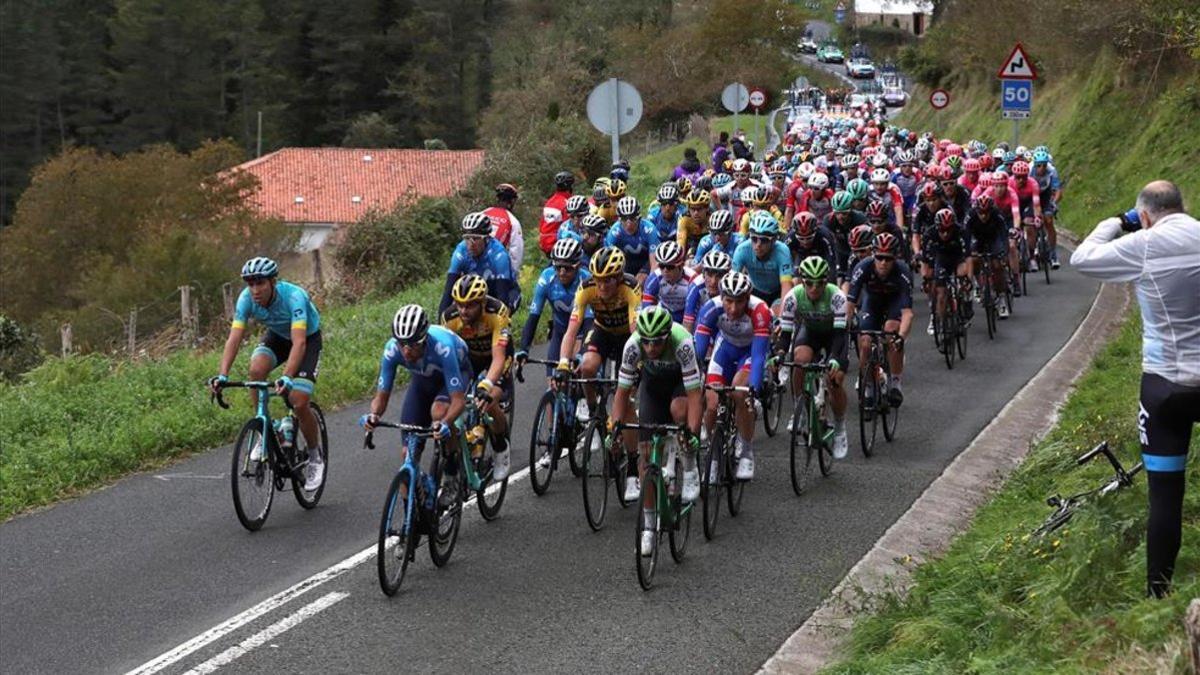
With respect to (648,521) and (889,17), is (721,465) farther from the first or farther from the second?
(889,17)

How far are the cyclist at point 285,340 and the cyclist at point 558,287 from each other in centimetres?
168

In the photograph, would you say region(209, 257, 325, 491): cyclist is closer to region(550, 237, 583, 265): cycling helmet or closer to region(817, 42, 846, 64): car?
region(550, 237, 583, 265): cycling helmet

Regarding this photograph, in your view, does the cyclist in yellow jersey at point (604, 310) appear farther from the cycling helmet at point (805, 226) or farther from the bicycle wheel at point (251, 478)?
the cycling helmet at point (805, 226)

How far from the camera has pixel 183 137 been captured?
8938 cm

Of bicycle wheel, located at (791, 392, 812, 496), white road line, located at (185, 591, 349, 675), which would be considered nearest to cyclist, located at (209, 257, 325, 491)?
white road line, located at (185, 591, 349, 675)

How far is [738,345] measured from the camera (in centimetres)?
1120

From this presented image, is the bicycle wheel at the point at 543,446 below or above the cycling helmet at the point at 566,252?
below

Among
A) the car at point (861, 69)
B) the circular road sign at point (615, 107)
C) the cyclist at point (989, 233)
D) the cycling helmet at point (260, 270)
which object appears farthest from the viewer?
the car at point (861, 69)

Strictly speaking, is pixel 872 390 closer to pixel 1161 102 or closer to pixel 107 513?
pixel 107 513

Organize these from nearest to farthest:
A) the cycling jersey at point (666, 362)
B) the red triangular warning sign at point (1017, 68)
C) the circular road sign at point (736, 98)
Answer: the cycling jersey at point (666, 362)
the red triangular warning sign at point (1017, 68)
the circular road sign at point (736, 98)

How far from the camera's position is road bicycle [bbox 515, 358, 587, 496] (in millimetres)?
11336

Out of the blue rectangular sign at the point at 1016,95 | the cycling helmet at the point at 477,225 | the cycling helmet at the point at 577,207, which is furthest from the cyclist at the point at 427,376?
the blue rectangular sign at the point at 1016,95

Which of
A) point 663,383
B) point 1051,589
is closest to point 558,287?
point 663,383

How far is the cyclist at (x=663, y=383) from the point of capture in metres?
9.49
